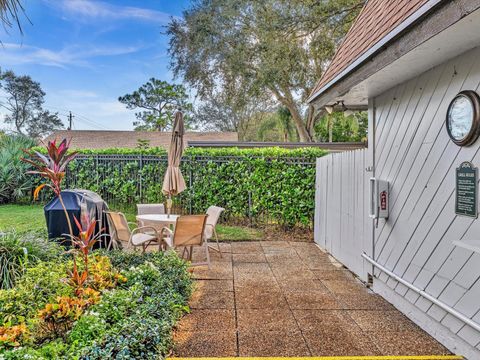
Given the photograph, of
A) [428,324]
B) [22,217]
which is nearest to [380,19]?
[428,324]

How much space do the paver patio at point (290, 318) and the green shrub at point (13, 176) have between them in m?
8.72

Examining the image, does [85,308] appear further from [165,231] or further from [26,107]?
[26,107]

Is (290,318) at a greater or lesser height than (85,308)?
lesser

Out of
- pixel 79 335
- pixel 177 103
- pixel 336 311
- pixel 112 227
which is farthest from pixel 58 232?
pixel 177 103

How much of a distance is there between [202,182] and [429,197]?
624 centimetres

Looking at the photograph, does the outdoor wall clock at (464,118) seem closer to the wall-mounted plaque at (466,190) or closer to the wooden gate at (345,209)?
the wall-mounted plaque at (466,190)

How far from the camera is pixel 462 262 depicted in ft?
9.21

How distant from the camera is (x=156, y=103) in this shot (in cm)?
3023

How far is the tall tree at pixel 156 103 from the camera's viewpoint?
2817 cm

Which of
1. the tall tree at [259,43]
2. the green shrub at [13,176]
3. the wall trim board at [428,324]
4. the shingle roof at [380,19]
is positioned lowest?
the wall trim board at [428,324]

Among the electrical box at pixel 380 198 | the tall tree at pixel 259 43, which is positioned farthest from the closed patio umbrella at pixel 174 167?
the tall tree at pixel 259 43

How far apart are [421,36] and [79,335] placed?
10.7 ft

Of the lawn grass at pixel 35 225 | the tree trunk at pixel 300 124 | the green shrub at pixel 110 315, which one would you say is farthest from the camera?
the tree trunk at pixel 300 124

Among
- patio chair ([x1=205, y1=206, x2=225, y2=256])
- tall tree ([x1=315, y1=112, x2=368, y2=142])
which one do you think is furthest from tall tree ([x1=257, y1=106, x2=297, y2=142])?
patio chair ([x1=205, y1=206, x2=225, y2=256])
